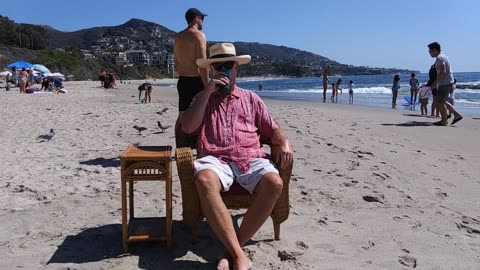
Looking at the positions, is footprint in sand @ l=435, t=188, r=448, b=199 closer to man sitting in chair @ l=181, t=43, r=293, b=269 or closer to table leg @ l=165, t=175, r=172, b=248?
man sitting in chair @ l=181, t=43, r=293, b=269

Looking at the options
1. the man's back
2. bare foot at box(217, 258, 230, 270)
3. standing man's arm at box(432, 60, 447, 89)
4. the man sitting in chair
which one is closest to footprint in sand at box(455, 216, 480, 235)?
→ the man sitting in chair

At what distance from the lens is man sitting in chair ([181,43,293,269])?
2.90m

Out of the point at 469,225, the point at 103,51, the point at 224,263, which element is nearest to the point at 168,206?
the point at 224,263

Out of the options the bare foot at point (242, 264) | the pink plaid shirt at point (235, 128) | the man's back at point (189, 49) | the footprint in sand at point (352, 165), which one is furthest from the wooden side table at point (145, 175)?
the footprint in sand at point (352, 165)

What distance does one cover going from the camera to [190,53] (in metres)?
4.55

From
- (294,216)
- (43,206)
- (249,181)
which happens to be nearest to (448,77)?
(294,216)

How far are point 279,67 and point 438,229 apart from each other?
13914 centimetres

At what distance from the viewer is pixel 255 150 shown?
10.9 feet

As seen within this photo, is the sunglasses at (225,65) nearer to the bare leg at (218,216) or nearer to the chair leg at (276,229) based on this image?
the bare leg at (218,216)

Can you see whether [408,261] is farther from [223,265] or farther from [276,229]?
[223,265]

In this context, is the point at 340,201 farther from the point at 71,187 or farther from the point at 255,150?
the point at 71,187

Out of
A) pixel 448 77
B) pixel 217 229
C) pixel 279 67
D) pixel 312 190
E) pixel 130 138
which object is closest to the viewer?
pixel 217 229

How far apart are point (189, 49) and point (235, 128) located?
1.53 m

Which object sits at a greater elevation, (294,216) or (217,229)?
(217,229)
